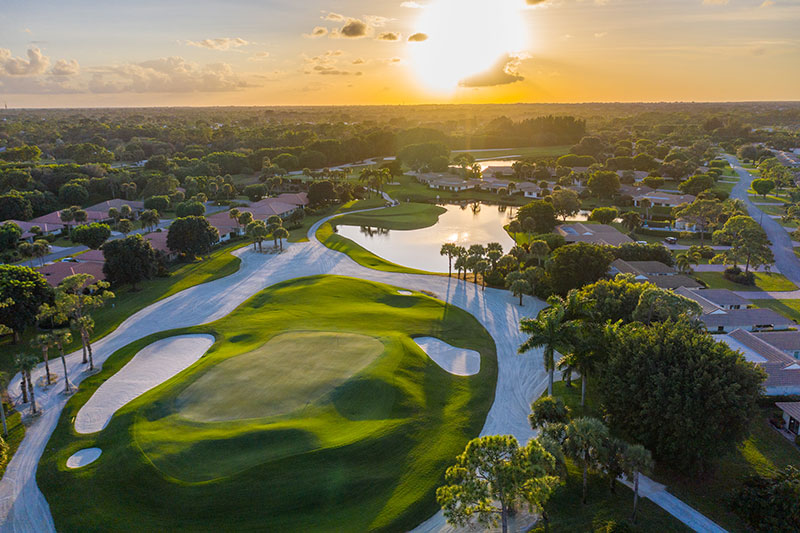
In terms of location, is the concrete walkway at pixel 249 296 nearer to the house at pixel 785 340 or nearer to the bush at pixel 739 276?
the house at pixel 785 340

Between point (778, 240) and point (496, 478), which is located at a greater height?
point (496, 478)

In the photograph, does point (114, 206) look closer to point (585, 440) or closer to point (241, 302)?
point (241, 302)

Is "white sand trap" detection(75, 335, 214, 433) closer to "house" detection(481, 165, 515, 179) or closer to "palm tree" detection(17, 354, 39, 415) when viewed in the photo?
"palm tree" detection(17, 354, 39, 415)

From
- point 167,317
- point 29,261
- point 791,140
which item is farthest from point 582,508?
point 791,140

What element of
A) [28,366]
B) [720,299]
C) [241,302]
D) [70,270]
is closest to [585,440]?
[720,299]

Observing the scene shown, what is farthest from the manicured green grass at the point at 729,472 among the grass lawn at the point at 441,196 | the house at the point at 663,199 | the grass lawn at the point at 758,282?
the grass lawn at the point at 441,196

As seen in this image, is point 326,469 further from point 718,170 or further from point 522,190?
point 718,170
